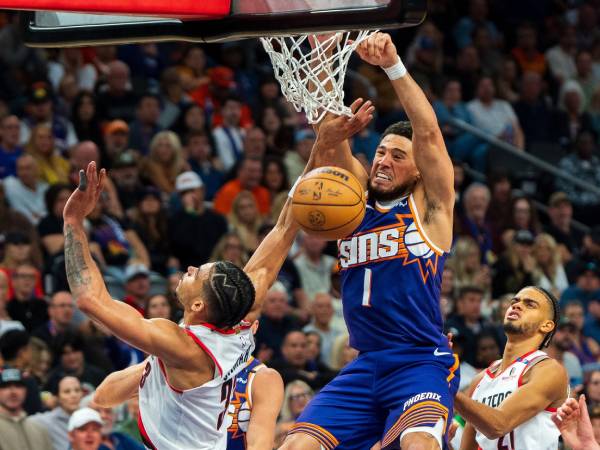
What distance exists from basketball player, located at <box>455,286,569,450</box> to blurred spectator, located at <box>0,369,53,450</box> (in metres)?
2.99

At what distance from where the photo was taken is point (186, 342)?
236 inches

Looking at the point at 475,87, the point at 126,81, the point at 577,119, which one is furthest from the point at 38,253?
Answer: the point at 577,119

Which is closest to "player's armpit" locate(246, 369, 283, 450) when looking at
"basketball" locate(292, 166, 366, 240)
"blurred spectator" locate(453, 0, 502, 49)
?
"basketball" locate(292, 166, 366, 240)

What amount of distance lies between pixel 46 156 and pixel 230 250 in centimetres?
194

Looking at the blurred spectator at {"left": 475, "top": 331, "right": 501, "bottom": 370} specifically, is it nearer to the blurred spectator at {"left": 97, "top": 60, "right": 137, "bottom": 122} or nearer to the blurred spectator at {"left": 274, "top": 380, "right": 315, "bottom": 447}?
the blurred spectator at {"left": 274, "top": 380, "right": 315, "bottom": 447}

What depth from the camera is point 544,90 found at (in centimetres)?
1791

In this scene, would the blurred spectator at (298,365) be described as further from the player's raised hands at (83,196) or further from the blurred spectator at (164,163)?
the player's raised hands at (83,196)

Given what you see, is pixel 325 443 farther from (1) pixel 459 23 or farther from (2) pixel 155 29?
(1) pixel 459 23

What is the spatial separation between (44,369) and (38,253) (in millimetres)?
1404

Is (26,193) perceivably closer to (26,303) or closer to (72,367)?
(26,303)

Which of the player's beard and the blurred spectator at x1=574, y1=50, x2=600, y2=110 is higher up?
the player's beard

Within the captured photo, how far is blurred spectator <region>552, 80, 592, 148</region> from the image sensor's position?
17344 millimetres

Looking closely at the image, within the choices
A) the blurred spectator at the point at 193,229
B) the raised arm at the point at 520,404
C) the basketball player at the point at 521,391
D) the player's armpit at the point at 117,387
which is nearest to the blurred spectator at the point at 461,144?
the blurred spectator at the point at 193,229

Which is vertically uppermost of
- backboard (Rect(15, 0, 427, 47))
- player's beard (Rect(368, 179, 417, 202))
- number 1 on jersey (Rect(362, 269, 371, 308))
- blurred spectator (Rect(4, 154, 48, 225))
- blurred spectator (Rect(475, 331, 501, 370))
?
backboard (Rect(15, 0, 427, 47))
